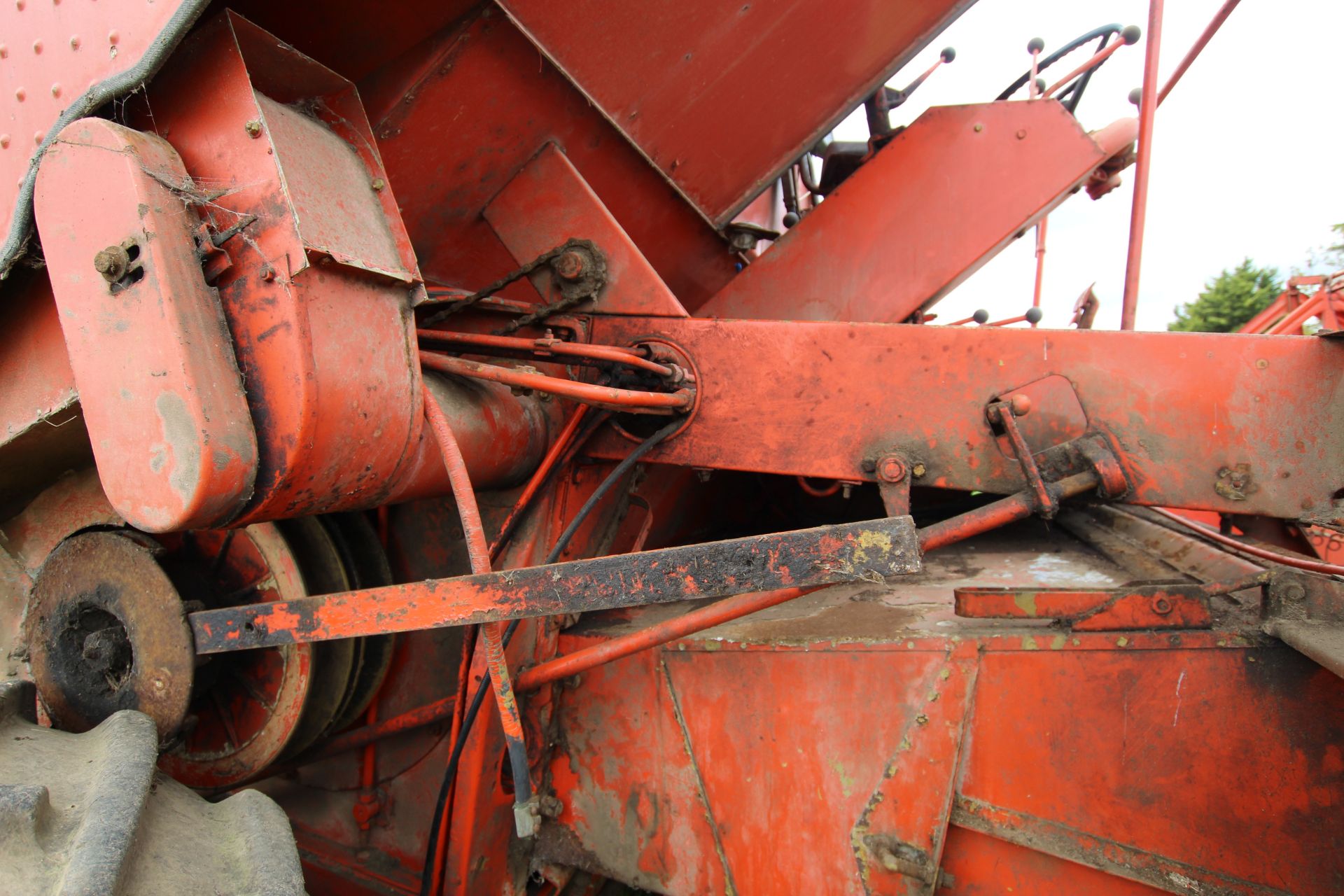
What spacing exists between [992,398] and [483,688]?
1.34 meters

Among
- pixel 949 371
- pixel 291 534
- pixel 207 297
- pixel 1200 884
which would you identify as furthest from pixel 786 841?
pixel 207 297

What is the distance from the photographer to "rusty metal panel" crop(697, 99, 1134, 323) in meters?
2.51

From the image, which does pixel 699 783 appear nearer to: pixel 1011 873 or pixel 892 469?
pixel 1011 873

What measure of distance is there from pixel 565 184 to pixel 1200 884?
6.84ft

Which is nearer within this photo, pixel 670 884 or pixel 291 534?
pixel 670 884

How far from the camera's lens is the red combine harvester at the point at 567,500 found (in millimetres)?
1282

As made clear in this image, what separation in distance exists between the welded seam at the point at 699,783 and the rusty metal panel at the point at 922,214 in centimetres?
127

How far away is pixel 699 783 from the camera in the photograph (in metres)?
1.86

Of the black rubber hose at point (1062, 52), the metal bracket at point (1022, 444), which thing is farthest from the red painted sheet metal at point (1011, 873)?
the black rubber hose at point (1062, 52)

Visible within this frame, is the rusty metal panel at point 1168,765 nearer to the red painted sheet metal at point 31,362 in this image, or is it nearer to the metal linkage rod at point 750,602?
the metal linkage rod at point 750,602

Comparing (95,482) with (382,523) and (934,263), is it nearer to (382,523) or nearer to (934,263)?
(382,523)

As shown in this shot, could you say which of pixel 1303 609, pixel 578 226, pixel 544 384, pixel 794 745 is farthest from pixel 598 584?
pixel 1303 609

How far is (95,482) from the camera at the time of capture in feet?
5.85

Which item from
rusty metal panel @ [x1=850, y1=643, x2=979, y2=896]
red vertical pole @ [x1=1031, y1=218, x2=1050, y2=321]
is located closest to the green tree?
red vertical pole @ [x1=1031, y1=218, x2=1050, y2=321]
